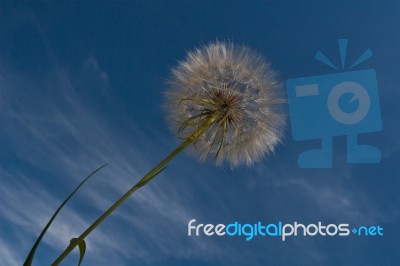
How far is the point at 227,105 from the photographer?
3.57m

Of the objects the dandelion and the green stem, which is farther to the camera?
the dandelion

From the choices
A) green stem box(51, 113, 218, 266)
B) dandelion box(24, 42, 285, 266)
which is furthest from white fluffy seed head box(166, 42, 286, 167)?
green stem box(51, 113, 218, 266)

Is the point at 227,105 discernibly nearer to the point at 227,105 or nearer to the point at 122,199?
the point at 227,105

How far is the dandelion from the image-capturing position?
3.56 metres

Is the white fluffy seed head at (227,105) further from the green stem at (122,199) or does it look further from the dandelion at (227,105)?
the green stem at (122,199)

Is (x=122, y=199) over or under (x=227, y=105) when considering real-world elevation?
under

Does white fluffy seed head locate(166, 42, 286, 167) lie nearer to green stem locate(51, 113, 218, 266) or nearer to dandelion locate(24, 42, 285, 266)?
dandelion locate(24, 42, 285, 266)

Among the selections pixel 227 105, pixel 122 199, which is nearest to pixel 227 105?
pixel 227 105

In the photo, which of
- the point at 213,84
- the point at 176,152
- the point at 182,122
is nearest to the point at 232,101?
the point at 213,84

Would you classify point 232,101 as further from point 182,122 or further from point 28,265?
point 28,265

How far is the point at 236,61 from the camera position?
3.72 meters

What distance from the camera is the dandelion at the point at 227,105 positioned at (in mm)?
3561

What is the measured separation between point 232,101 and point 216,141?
1.13ft

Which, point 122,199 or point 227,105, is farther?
point 227,105
